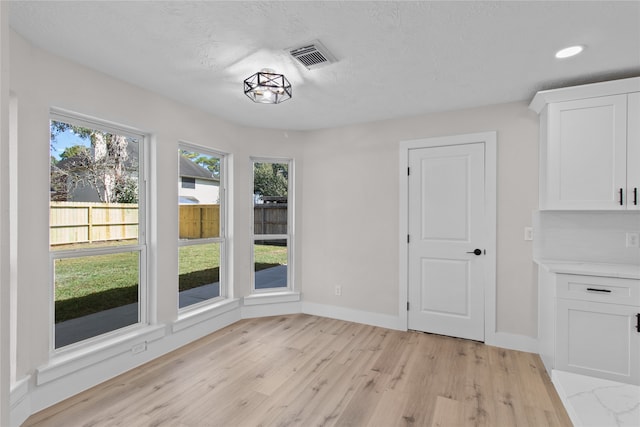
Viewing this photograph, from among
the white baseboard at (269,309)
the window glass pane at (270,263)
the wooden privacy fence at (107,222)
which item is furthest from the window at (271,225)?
the wooden privacy fence at (107,222)

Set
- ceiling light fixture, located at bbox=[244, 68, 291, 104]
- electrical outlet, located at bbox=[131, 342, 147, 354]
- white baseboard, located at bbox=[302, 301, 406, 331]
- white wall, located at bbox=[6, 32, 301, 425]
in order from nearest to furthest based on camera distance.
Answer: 1. white wall, located at bbox=[6, 32, 301, 425]
2. ceiling light fixture, located at bbox=[244, 68, 291, 104]
3. electrical outlet, located at bbox=[131, 342, 147, 354]
4. white baseboard, located at bbox=[302, 301, 406, 331]

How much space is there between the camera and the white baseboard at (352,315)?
369 cm

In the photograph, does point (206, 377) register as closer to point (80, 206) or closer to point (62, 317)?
point (62, 317)

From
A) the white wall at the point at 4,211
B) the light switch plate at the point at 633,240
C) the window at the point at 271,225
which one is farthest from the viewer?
the window at the point at 271,225

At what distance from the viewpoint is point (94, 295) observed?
2.63m

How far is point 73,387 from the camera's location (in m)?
2.30

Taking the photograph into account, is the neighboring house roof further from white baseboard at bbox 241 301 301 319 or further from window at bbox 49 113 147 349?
white baseboard at bbox 241 301 301 319

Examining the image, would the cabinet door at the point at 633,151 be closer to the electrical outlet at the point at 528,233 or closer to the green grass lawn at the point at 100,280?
the electrical outlet at the point at 528,233

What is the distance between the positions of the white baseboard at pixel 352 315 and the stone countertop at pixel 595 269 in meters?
1.70

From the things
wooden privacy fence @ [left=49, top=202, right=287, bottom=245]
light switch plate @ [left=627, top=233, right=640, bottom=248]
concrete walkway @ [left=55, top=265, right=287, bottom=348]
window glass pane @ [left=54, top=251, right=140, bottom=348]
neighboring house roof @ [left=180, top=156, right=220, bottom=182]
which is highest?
neighboring house roof @ [left=180, top=156, right=220, bottom=182]

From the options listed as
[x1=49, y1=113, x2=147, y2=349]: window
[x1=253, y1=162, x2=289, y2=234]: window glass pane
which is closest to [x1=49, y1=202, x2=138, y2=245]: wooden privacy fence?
[x1=49, y1=113, x2=147, y2=349]: window

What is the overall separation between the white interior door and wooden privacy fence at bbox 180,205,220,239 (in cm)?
234

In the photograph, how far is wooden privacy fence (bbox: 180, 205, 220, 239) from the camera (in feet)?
11.1

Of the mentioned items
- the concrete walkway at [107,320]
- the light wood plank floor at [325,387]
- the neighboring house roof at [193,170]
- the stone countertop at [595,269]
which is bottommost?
the light wood plank floor at [325,387]
